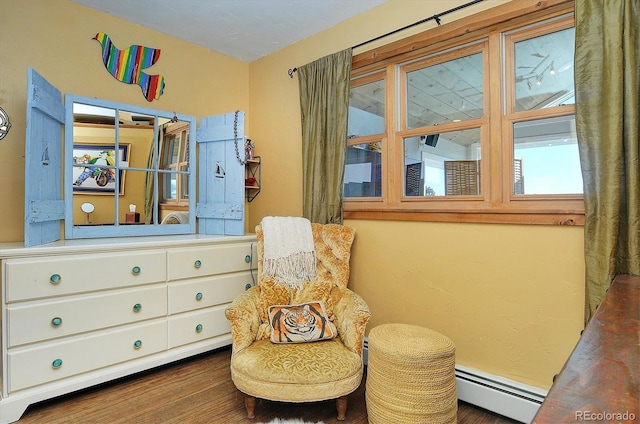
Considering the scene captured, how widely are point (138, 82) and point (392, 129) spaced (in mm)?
1984

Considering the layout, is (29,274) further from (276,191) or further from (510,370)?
(510,370)

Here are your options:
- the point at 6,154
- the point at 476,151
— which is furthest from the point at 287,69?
the point at 6,154

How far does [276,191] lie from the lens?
3166 millimetres

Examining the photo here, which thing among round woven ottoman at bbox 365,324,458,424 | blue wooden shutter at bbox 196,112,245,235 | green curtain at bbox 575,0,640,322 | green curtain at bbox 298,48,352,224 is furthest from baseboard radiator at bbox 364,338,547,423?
blue wooden shutter at bbox 196,112,245,235

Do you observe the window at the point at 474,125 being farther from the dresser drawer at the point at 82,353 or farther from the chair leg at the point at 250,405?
the dresser drawer at the point at 82,353

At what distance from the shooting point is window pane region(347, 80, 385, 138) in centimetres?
250

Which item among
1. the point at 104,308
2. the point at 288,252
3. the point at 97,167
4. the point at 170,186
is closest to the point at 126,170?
the point at 97,167

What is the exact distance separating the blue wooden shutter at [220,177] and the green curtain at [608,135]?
2187 millimetres

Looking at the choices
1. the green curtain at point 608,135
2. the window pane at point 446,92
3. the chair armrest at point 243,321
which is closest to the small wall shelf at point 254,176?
the chair armrest at point 243,321

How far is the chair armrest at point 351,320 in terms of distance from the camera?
1884 mm

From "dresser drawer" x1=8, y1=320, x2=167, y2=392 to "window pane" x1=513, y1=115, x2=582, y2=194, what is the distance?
2.36m
